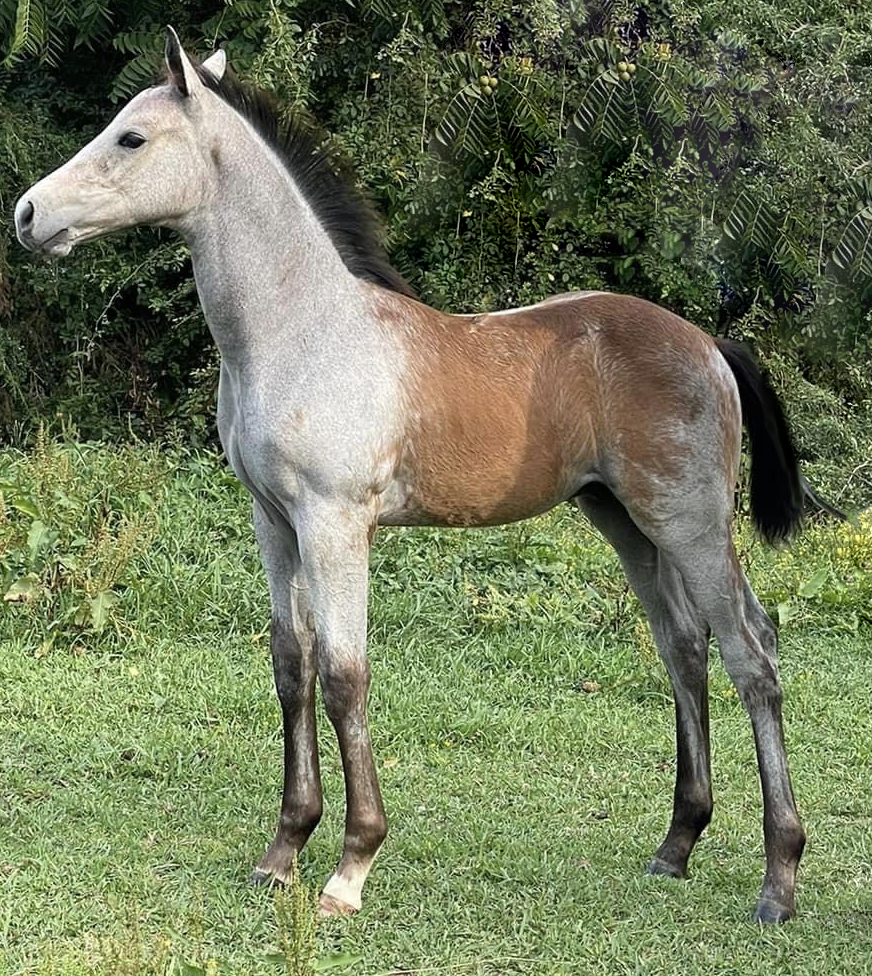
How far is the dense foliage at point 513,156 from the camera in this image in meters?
9.11

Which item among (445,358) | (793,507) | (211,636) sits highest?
(445,358)

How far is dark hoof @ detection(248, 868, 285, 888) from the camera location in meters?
4.30

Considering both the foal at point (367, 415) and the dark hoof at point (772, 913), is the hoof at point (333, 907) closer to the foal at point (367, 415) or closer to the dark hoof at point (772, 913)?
the foal at point (367, 415)

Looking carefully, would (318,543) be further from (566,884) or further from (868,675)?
(868,675)

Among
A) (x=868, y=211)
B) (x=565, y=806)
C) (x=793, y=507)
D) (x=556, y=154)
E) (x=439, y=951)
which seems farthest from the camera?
(x=556, y=154)

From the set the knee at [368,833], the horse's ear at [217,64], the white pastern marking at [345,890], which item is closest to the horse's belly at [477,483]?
the knee at [368,833]

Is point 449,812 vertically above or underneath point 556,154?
underneath

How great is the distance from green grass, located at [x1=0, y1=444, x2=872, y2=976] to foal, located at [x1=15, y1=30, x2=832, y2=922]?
27 cm

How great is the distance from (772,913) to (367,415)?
1.88m

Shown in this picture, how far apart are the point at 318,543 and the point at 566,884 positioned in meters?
1.35

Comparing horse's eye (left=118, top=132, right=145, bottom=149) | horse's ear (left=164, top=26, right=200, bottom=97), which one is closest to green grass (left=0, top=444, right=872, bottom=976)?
horse's eye (left=118, top=132, right=145, bottom=149)

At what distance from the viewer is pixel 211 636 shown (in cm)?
677

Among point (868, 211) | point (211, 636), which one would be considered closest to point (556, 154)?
point (868, 211)

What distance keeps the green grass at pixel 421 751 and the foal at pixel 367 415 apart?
0.27 m
